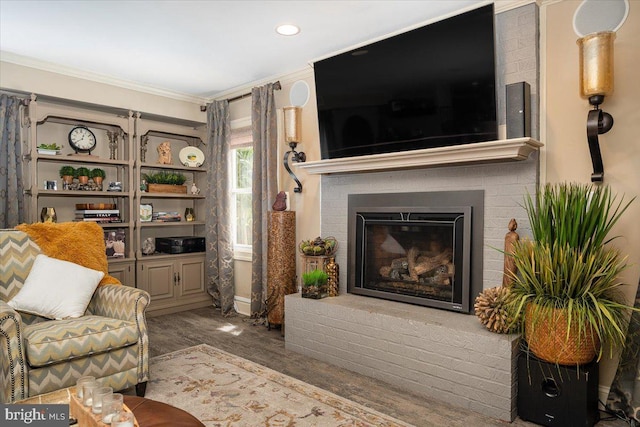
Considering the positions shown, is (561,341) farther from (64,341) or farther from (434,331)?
(64,341)

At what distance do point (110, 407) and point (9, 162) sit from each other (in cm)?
328

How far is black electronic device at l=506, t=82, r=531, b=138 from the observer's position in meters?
2.49

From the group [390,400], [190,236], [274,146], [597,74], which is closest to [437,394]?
[390,400]

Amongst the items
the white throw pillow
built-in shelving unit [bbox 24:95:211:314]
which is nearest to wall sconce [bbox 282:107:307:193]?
built-in shelving unit [bbox 24:95:211:314]

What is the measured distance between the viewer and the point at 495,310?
2367 mm

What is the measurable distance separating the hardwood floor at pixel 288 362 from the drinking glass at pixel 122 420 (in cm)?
149

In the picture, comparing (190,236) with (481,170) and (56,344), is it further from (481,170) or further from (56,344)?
(481,170)

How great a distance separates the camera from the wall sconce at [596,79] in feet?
7.14

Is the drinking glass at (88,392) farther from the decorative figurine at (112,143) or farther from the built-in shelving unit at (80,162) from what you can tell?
the decorative figurine at (112,143)

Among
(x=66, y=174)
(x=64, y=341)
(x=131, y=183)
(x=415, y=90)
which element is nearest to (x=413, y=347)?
(x=415, y=90)

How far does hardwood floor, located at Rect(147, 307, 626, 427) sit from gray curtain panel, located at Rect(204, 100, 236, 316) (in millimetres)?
254

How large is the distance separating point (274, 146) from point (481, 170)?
2.05m

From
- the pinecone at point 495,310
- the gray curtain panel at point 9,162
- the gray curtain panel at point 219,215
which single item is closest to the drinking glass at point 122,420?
the pinecone at point 495,310

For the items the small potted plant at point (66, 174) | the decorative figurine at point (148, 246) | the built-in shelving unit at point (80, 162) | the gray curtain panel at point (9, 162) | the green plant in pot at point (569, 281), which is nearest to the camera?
the green plant in pot at point (569, 281)
